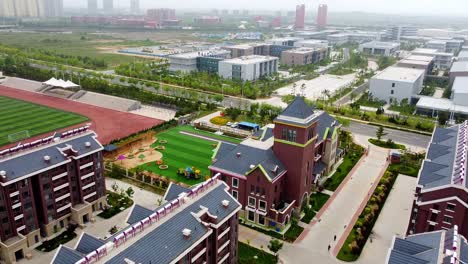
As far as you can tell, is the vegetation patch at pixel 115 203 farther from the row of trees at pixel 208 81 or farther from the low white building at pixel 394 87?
the low white building at pixel 394 87

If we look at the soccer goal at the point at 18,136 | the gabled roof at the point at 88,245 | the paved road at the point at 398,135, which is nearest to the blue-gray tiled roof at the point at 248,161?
the gabled roof at the point at 88,245

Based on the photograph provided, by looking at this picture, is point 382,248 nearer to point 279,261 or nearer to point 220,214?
point 279,261

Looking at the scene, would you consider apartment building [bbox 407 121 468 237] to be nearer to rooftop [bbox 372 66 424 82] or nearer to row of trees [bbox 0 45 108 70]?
rooftop [bbox 372 66 424 82]

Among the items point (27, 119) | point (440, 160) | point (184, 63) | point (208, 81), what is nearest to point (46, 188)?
point (440, 160)

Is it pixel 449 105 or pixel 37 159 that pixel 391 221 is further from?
pixel 449 105

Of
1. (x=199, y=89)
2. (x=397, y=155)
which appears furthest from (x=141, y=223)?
(x=199, y=89)

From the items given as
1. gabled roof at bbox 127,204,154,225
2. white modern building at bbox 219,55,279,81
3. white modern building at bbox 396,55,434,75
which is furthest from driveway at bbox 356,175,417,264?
white modern building at bbox 396,55,434,75
